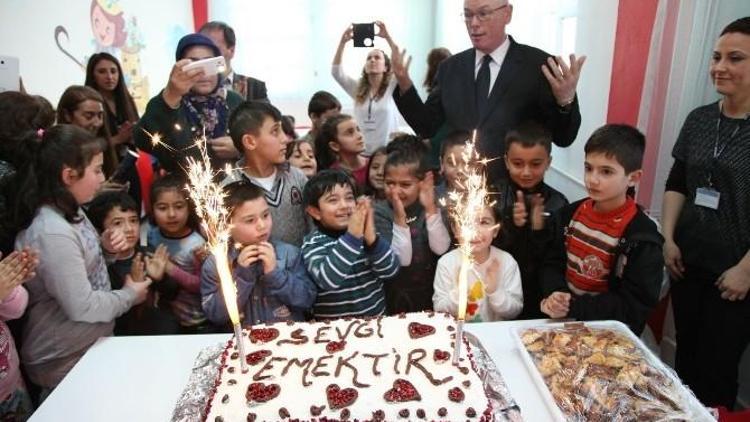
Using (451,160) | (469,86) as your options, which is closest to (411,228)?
(451,160)

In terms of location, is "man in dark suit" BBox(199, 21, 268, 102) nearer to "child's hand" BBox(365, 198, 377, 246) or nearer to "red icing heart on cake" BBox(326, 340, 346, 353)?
"child's hand" BBox(365, 198, 377, 246)

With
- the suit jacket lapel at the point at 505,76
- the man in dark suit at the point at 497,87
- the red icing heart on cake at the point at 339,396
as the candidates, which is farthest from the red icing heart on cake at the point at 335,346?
the suit jacket lapel at the point at 505,76

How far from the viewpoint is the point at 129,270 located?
208 cm

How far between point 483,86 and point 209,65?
124 centimetres

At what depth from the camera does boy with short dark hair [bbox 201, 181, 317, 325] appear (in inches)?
67.6

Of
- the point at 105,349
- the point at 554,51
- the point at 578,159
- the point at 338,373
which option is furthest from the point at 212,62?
the point at 554,51

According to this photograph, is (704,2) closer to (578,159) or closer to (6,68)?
(578,159)

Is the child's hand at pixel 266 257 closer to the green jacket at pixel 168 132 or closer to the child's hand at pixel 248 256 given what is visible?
the child's hand at pixel 248 256

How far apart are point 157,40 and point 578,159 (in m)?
4.68

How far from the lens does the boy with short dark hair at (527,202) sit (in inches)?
79.5

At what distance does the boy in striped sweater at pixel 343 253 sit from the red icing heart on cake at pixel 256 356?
1.66 feet

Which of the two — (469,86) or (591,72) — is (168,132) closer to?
(469,86)

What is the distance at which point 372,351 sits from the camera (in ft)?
4.24

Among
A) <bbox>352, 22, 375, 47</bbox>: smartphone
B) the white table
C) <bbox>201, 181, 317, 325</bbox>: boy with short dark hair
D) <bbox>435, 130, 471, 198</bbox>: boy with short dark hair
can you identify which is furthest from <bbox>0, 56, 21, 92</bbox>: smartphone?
<bbox>435, 130, 471, 198</bbox>: boy with short dark hair
